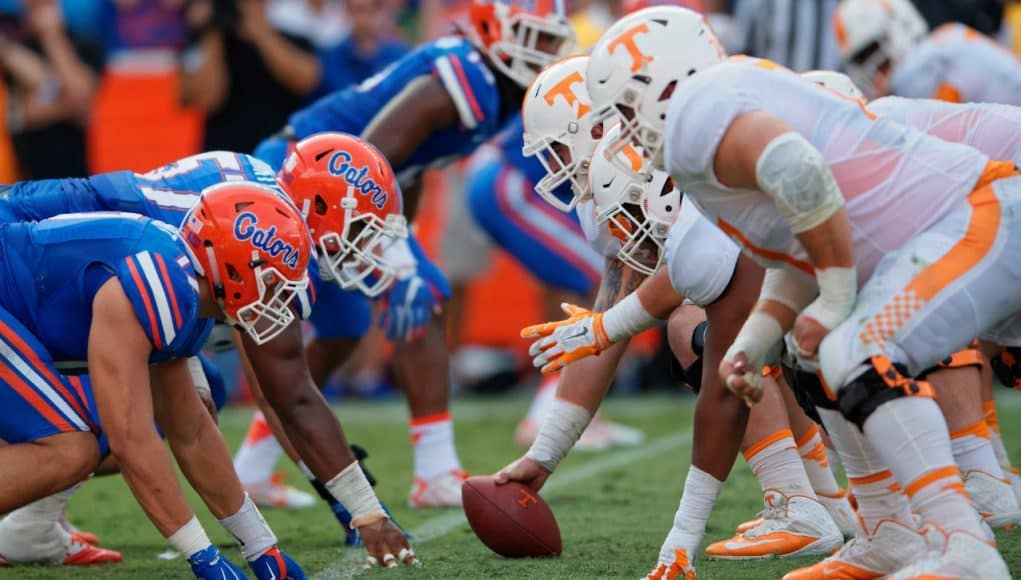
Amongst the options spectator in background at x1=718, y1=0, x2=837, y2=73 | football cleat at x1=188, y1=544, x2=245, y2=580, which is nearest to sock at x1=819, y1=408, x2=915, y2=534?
football cleat at x1=188, y1=544, x2=245, y2=580

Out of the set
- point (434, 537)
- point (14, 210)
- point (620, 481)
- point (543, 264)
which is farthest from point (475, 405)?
point (14, 210)

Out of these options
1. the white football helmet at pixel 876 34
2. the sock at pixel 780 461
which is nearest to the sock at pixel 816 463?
the sock at pixel 780 461

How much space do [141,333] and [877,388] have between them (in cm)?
160

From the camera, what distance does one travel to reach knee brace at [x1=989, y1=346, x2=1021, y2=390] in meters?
3.84

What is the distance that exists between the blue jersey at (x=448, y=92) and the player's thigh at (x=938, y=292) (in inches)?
93.4

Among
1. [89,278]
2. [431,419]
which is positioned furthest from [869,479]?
[431,419]

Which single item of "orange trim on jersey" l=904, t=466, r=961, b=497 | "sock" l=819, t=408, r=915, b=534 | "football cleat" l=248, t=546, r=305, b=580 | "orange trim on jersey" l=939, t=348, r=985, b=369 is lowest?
"football cleat" l=248, t=546, r=305, b=580

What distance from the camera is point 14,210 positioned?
3.99 m

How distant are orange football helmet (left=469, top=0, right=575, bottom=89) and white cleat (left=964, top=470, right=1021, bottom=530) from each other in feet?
7.04

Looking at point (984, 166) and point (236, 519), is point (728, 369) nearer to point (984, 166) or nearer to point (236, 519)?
point (984, 166)

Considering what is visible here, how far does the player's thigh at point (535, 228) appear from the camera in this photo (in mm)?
7387

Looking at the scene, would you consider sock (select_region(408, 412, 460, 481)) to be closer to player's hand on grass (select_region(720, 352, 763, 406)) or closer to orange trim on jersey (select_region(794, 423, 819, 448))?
orange trim on jersey (select_region(794, 423, 819, 448))

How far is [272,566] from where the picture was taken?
3605mm

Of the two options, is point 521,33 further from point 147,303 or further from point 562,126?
point 147,303
